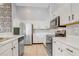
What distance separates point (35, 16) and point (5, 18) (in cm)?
105

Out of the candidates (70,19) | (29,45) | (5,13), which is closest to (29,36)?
(29,45)

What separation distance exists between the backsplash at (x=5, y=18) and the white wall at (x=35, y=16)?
0.52 m

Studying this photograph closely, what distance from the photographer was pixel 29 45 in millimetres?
3492

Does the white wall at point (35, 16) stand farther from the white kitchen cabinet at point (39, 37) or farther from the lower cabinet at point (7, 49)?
the lower cabinet at point (7, 49)

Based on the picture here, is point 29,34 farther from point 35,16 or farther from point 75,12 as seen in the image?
point 75,12

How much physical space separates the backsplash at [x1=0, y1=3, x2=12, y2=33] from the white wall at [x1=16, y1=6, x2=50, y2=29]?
1.71 feet

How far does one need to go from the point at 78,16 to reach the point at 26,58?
1.04 metres

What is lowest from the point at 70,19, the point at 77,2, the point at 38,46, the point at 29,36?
the point at 38,46

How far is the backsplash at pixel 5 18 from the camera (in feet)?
8.91

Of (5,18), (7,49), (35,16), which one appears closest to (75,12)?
(7,49)

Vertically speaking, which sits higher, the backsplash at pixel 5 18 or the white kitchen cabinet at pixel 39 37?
the backsplash at pixel 5 18

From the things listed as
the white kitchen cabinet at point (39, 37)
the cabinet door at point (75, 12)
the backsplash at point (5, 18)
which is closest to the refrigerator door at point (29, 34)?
the white kitchen cabinet at point (39, 37)

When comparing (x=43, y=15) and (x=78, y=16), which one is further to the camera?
(x=43, y=15)

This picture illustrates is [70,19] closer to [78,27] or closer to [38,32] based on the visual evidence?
[78,27]
